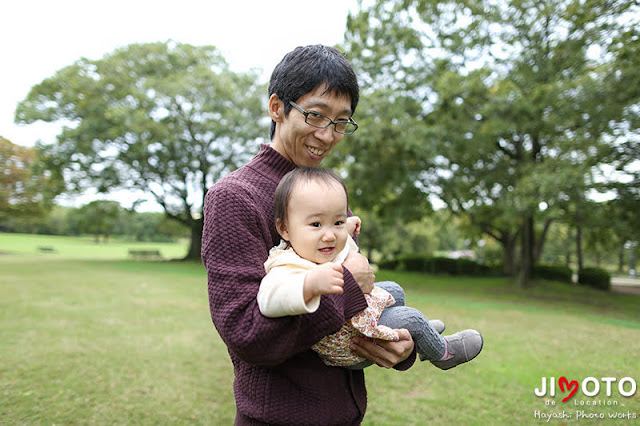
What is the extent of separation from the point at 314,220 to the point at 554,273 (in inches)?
970

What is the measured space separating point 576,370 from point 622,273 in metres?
39.1

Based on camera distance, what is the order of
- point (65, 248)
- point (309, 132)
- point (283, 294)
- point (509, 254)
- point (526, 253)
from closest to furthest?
1. point (283, 294)
2. point (309, 132)
3. point (526, 253)
4. point (509, 254)
5. point (65, 248)

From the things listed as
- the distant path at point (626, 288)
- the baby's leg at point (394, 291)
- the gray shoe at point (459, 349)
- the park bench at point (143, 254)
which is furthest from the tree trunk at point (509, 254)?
the park bench at point (143, 254)

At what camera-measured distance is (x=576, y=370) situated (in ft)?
21.6

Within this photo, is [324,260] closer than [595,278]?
Yes

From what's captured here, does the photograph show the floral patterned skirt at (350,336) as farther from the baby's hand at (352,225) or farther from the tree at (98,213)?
the tree at (98,213)

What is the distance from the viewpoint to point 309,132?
162cm

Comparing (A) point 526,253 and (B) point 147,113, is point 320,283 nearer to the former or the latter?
(A) point 526,253

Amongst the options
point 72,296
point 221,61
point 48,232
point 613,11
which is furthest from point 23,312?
point 48,232

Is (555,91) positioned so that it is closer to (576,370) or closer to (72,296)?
(576,370)

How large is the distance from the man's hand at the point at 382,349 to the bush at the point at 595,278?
23.5 metres

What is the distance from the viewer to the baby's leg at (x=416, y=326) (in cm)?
170

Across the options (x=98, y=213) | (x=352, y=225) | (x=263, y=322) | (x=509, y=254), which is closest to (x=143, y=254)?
(x=98, y=213)

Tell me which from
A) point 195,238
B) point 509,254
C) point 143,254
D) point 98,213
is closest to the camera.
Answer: point 509,254
